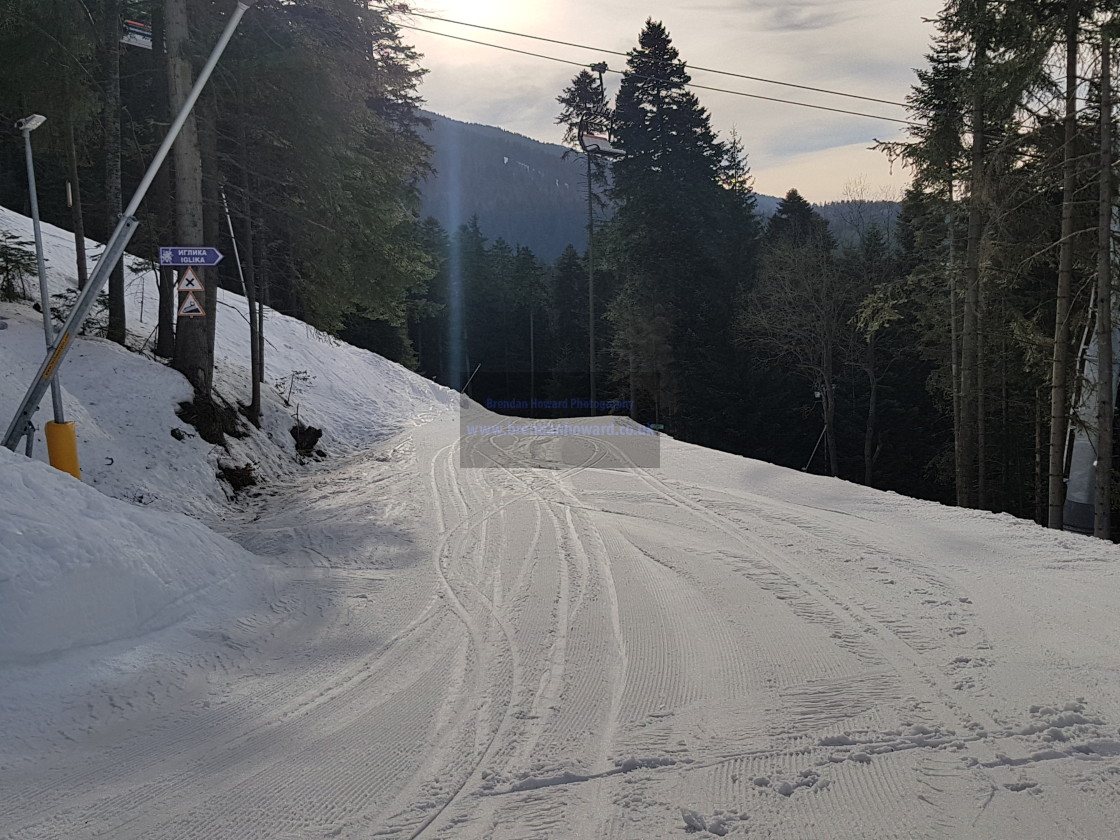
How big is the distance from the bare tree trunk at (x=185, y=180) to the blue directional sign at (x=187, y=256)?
2.86 meters

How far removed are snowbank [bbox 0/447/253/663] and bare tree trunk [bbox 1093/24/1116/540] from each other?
1303 centimetres

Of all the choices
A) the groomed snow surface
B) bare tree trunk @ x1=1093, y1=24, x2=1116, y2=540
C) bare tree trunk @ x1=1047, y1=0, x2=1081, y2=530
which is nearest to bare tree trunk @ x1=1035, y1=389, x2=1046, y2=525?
bare tree trunk @ x1=1047, y1=0, x2=1081, y2=530

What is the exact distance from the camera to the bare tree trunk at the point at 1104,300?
11.5 meters

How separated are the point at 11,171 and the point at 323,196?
89.7ft

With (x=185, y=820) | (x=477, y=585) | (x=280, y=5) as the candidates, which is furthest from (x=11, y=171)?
(x=185, y=820)

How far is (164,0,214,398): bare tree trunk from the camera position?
11.2 m

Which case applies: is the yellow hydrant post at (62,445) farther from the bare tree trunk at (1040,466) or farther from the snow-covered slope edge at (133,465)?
the bare tree trunk at (1040,466)

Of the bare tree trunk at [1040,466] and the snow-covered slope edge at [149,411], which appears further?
the bare tree trunk at [1040,466]

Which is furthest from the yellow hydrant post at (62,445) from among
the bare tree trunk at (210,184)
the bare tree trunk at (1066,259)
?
the bare tree trunk at (1066,259)

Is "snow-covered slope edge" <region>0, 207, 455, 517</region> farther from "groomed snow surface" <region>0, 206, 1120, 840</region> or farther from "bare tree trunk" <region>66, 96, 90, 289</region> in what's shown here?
"groomed snow surface" <region>0, 206, 1120, 840</region>

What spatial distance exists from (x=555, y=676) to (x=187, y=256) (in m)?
7.17

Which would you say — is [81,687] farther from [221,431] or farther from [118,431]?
[221,431]

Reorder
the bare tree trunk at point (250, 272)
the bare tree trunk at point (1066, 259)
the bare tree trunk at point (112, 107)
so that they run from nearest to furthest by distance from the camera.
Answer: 1. the bare tree trunk at point (1066, 259)
2. the bare tree trunk at point (112, 107)
3. the bare tree trunk at point (250, 272)

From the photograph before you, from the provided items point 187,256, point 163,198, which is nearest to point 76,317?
point 187,256
